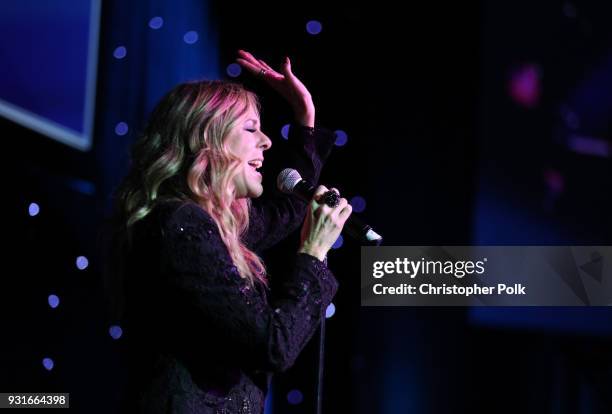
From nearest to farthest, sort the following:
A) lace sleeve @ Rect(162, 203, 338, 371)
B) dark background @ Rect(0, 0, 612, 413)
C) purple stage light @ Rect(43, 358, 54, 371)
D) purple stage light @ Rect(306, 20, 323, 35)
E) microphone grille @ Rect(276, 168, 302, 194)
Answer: lace sleeve @ Rect(162, 203, 338, 371) < microphone grille @ Rect(276, 168, 302, 194) < dark background @ Rect(0, 0, 612, 413) < purple stage light @ Rect(306, 20, 323, 35) < purple stage light @ Rect(43, 358, 54, 371)

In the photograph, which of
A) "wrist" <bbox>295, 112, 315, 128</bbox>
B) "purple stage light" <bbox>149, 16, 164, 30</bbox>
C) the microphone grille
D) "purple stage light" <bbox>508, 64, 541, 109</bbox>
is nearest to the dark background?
"purple stage light" <bbox>508, 64, 541, 109</bbox>

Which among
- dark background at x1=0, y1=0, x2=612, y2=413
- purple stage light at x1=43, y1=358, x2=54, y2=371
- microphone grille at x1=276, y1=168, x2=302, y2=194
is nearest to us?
microphone grille at x1=276, y1=168, x2=302, y2=194

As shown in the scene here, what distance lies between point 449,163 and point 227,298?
3.08ft

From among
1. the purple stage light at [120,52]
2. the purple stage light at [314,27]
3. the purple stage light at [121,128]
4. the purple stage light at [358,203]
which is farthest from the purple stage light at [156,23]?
the purple stage light at [358,203]

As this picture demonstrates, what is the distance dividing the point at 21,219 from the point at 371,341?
102 centimetres

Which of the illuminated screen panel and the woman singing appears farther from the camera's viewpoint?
the illuminated screen panel

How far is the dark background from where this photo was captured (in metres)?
1.84

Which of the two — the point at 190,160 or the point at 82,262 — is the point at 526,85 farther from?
the point at 82,262

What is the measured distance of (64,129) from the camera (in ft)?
6.88

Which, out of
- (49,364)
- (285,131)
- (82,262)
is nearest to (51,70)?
(82,262)

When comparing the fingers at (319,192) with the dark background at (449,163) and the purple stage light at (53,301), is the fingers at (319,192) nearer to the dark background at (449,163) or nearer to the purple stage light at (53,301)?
the dark background at (449,163)

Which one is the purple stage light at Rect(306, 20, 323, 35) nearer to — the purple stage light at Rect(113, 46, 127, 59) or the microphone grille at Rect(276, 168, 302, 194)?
the purple stage light at Rect(113, 46, 127, 59)

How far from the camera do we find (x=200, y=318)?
114cm

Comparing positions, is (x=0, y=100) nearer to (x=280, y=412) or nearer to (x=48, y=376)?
(x=48, y=376)
